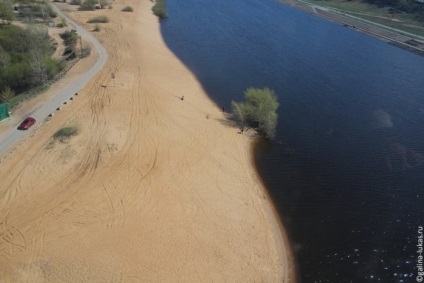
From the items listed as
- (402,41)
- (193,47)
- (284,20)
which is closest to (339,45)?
(402,41)

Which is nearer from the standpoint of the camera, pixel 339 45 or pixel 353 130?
pixel 353 130

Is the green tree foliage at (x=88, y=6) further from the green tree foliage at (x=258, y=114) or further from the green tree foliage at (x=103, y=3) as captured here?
the green tree foliage at (x=258, y=114)

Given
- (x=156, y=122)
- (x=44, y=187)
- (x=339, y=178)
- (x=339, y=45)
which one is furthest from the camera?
(x=339, y=45)

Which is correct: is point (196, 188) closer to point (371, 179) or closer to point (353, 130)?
point (371, 179)

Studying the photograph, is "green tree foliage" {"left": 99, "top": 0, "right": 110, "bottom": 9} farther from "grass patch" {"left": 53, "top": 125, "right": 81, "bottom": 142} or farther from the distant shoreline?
the distant shoreline

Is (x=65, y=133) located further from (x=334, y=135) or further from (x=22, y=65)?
(x=334, y=135)

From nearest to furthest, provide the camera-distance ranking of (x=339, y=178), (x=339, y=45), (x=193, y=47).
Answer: (x=339, y=178) < (x=193, y=47) < (x=339, y=45)

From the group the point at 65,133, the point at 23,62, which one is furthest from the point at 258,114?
the point at 23,62

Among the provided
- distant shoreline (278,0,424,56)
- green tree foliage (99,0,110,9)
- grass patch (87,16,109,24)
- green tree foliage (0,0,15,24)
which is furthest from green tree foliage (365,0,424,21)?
green tree foliage (0,0,15,24)
